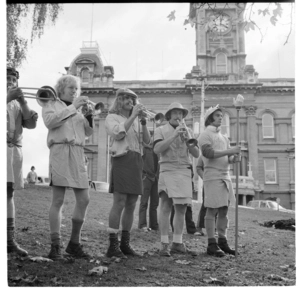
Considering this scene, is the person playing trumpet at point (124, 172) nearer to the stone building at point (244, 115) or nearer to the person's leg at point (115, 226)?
the person's leg at point (115, 226)

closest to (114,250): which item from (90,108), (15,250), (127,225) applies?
(127,225)

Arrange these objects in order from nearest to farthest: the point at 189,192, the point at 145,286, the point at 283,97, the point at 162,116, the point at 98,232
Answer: the point at 145,286, the point at 189,192, the point at 162,116, the point at 98,232, the point at 283,97

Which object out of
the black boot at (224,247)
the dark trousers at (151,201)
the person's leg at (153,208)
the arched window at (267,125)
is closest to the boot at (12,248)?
the black boot at (224,247)

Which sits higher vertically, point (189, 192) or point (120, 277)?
point (189, 192)

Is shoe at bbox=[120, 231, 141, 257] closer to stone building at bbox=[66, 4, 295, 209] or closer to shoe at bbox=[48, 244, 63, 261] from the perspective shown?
shoe at bbox=[48, 244, 63, 261]

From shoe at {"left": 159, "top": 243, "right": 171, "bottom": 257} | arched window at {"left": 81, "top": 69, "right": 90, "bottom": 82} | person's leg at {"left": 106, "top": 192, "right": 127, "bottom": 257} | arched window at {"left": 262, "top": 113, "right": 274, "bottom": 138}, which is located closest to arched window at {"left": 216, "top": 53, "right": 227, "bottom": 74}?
arched window at {"left": 262, "top": 113, "right": 274, "bottom": 138}

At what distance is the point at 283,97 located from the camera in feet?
84.5

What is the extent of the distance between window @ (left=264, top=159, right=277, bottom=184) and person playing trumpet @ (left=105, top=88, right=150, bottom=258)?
23728 millimetres

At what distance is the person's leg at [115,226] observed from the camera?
427 centimetres

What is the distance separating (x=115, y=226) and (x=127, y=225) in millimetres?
210

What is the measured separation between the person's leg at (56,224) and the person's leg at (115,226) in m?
0.55

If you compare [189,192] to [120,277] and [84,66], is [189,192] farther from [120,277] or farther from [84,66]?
[84,66]
